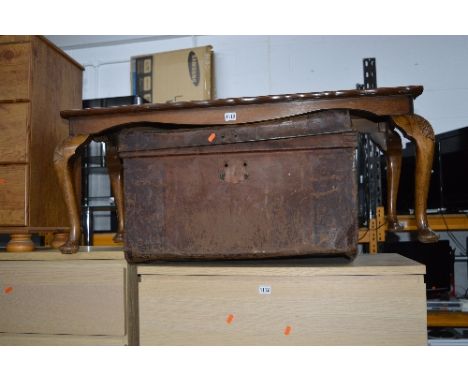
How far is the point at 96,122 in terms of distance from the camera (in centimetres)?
97

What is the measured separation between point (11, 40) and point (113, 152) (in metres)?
0.40

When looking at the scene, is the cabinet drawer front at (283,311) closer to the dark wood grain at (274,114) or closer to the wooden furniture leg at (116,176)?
the dark wood grain at (274,114)

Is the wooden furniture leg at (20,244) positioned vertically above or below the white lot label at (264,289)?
above

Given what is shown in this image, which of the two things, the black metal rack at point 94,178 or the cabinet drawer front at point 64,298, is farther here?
the black metal rack at point 94,178

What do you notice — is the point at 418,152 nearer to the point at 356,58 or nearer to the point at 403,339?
the point at 403,339

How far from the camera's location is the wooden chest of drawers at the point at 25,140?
105cm

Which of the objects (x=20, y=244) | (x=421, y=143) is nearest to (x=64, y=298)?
(x=20, y=244)

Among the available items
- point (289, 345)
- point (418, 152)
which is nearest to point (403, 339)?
point (289, 345)

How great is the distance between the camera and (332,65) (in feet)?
7.02

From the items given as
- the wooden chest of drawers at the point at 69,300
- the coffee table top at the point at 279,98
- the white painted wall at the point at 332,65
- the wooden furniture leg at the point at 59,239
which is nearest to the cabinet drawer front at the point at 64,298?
the wooden chest of drawers at the point at 69,300

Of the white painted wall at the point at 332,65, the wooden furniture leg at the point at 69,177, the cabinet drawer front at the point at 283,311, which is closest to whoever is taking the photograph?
the cabinet drawer front at the point at 283,311

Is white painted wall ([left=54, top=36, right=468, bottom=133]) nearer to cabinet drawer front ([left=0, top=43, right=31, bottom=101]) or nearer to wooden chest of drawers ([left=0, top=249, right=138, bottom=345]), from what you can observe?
cabinet drawer front ([left=0, top=43, right=31, bottom=101])

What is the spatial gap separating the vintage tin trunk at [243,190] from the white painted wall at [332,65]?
1.37 meters

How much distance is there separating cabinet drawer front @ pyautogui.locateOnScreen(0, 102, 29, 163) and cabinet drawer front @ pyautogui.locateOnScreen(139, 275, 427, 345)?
0.52m
